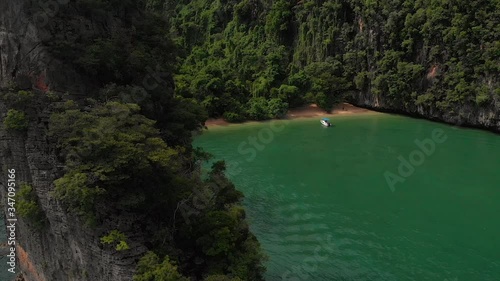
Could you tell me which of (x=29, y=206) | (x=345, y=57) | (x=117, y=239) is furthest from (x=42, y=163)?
(x=345, y=57)

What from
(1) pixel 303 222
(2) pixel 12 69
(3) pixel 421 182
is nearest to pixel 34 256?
(2) pixel 12 69

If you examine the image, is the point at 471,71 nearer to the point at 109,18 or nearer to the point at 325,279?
the point at 325,279

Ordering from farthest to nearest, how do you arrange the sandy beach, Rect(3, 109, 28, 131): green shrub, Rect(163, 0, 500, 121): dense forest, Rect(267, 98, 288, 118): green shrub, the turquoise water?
the sandy beach < Rect(267, 98, 288, 118): green shrub < Rect(163, 0, 500, 121): dense forest < the turquoise water < Rect(3, 109, 28, 131): green shrub

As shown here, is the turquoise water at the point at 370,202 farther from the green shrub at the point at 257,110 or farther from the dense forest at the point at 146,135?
the green shrub at the point at 257,110

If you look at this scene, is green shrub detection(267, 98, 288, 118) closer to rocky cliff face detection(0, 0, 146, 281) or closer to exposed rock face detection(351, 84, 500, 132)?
exposed rock face detection(351, 84, 500, 132)

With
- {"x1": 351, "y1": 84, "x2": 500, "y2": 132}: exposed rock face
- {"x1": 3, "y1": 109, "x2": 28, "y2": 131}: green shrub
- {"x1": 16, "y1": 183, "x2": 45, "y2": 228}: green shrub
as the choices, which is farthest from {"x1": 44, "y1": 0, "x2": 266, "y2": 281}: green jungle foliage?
{"x1": 351, "y1": 84, "x2": 500, "y2": 132}: exposed rock face

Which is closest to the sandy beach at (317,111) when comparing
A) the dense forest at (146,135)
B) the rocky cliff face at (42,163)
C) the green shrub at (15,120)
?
the dense forest at (146,135)
